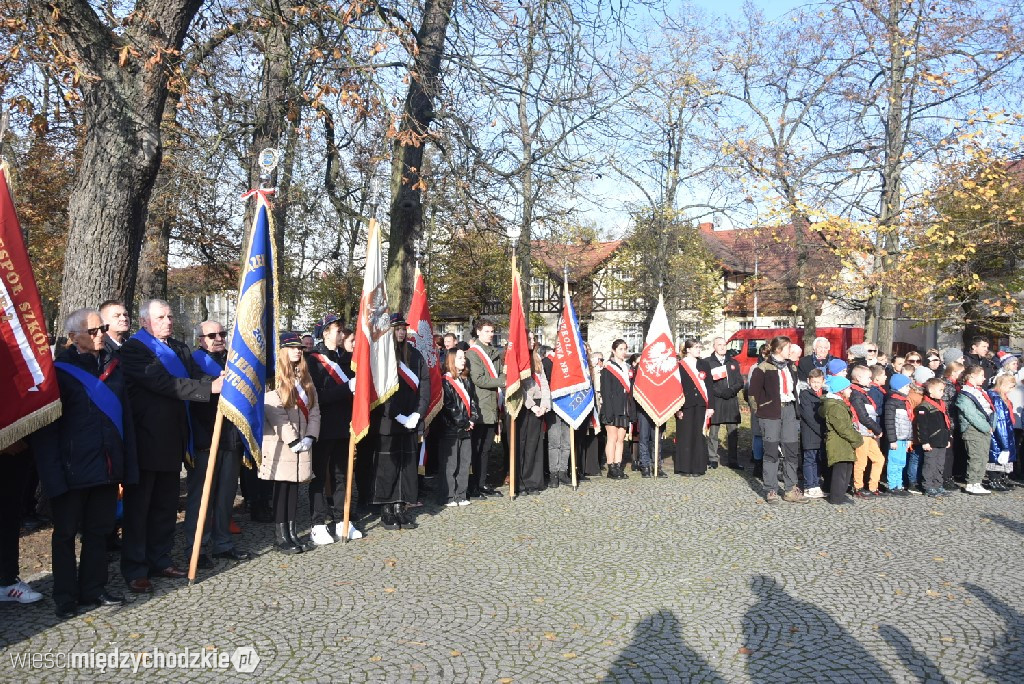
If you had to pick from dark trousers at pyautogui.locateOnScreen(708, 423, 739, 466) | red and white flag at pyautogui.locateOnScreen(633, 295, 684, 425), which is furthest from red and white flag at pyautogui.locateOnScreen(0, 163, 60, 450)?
dark trousers at pyautogui.locateOnScreen(708, 423, 739, 466)

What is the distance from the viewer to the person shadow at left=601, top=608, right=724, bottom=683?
4539 mm

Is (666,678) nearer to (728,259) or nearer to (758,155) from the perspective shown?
(758,155)

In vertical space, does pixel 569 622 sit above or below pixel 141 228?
below

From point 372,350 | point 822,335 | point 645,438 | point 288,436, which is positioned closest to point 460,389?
point 372,350

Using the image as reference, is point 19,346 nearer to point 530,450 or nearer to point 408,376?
point 408,376

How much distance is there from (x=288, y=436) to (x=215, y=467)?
629mm

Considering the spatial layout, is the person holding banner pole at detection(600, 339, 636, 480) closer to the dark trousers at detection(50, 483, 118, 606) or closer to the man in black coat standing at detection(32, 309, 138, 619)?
the man in black coat standing at detection(32, 309, 138, 619)

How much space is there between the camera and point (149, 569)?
623 cm

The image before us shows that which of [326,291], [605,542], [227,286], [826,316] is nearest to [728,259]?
[826,316]

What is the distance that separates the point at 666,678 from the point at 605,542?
9.96 ft

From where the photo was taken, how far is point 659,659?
4793 millimetres

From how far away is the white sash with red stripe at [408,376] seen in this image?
8.28 metres

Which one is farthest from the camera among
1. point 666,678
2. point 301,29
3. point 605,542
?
point 301,29

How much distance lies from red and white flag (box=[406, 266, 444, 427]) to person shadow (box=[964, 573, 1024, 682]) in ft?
17.2
